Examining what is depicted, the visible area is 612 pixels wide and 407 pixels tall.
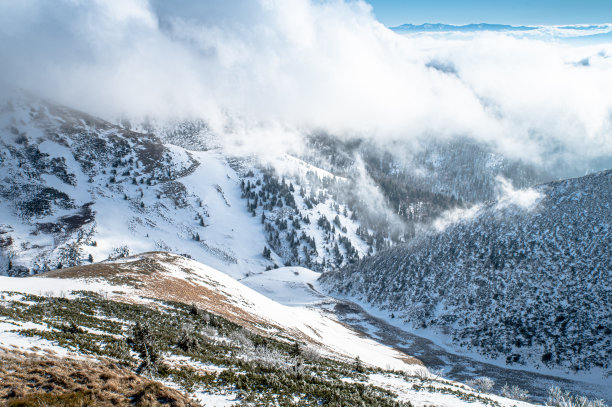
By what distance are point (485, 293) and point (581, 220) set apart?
30.4 m

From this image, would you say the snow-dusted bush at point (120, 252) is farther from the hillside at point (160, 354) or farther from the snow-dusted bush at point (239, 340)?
the snow-dusted bush at point (239, 340)

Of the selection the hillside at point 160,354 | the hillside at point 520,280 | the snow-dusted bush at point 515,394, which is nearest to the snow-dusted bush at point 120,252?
the hillside at point 520,280

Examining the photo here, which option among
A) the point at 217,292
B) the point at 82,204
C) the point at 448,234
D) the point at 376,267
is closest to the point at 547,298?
the point at 448,234

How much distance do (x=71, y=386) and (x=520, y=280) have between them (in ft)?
283

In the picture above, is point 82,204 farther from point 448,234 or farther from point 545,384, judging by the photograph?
point 545,384

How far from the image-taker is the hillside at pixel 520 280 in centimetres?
6278

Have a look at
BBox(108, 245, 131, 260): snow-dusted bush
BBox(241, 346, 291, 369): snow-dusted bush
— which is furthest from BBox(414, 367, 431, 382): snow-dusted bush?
BBox(108, 245, 131, 260): snow-dusted bush

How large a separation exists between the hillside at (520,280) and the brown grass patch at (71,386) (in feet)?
228

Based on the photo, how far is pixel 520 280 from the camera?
3022 inches

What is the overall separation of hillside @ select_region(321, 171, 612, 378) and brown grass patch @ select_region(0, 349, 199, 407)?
6940 centimetres

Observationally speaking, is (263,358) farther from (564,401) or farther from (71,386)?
(564,401)

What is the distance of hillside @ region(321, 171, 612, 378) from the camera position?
2472 inches

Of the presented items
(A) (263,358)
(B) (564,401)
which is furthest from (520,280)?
(A) (263,358)

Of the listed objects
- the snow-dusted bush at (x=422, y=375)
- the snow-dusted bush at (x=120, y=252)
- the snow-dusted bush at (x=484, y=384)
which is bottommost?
the snow-dusted bush at (x=120, y=252)
